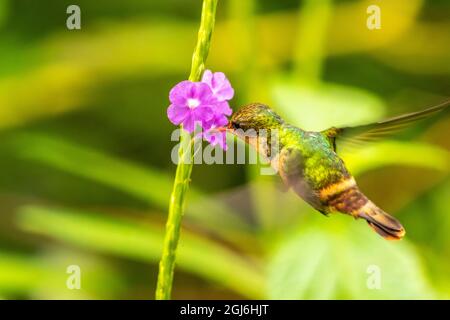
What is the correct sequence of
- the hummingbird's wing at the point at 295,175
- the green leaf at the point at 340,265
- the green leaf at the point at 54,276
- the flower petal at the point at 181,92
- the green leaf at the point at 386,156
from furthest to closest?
the green leaf at the point at 54,276 < the green leaf at the point at 386,156 < the green leaf at the point at 340,265 < the hummingbird's wing at the point at 295,175 < the flower petal at the point at 181,92

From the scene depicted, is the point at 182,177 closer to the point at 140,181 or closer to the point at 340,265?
the point at 340,265

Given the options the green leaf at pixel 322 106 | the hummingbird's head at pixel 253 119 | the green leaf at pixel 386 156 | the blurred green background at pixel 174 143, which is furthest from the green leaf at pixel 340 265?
the hummingbird's head at pixel 253 119

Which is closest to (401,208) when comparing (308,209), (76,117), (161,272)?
(308,209)

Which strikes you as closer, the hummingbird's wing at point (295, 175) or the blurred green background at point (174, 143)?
the hummingbird's wing at point (295, 175)

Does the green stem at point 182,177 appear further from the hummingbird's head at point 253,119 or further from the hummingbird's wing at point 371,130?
the hummingbird's wing at point 371,130

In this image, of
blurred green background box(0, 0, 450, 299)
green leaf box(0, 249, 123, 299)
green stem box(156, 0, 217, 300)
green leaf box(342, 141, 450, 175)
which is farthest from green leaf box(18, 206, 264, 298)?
green stem box(156, 0, 217, 300)
